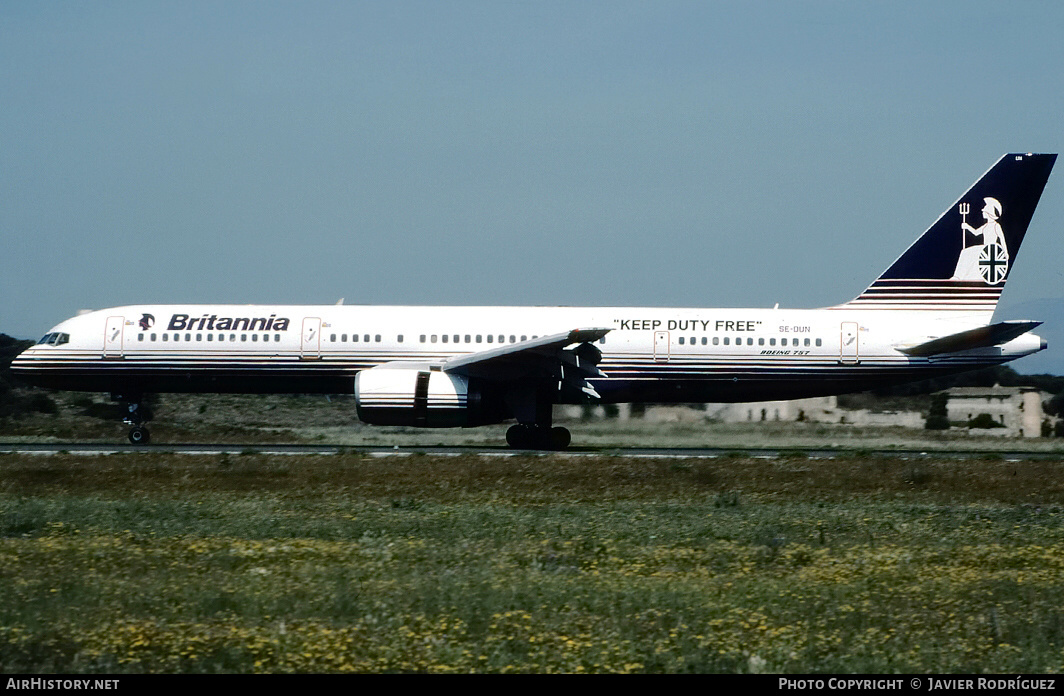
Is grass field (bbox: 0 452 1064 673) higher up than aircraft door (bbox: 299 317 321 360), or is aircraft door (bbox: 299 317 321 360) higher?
aircraft door (bbox: 299 317 321 360)

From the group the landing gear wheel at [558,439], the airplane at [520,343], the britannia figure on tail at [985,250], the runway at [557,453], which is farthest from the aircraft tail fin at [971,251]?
the landing gear wheel at [558,439]

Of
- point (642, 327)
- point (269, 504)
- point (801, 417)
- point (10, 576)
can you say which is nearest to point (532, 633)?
point (10, 576)

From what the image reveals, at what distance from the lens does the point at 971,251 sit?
30.1m

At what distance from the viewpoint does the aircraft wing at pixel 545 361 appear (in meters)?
26.6

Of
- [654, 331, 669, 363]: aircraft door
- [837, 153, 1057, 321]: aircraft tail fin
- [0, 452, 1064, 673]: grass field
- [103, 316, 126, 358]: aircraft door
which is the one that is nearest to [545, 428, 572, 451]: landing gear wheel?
[654, 331, 669, 363]: aircraft door

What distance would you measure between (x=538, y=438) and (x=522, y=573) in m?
17.5

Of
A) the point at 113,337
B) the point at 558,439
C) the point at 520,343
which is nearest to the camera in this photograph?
the point at 520,343

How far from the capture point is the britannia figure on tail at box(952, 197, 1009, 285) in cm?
3014

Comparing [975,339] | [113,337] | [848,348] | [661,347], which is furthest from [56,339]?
[975,339]

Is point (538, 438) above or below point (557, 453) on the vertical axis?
above

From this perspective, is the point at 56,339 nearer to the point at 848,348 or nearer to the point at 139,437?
the point at 139,437

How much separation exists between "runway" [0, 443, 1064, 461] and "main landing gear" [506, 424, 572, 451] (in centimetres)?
42

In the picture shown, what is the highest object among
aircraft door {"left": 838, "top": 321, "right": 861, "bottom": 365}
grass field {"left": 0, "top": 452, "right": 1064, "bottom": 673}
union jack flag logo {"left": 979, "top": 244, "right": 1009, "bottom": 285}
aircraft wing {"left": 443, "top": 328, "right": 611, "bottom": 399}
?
union jack flag logo {"left": 979, "top": 244, "right": 1009, "bottom": 285}

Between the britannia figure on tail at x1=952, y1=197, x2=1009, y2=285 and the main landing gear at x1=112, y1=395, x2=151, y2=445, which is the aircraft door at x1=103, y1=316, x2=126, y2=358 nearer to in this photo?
the main landing gear at x1=112, y1=395, x2=151, y2=445
